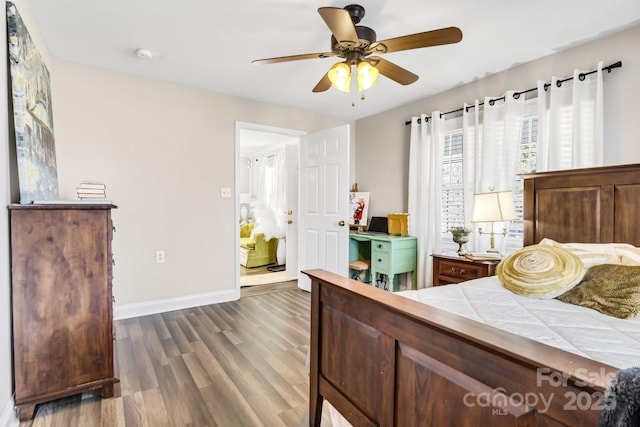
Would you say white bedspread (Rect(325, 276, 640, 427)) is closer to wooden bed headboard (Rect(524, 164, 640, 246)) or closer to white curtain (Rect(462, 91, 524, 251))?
wooden bed headboard (Rect(524, 164, 640, 246))

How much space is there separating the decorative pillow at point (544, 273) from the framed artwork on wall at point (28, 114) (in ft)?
8.69

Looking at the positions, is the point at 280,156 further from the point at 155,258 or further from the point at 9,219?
the point at 9,219

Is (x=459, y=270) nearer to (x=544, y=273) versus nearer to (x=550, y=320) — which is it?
(x=544, y=273)

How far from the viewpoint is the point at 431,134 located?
3547 mm

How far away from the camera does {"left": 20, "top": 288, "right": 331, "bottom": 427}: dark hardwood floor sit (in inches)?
67.2

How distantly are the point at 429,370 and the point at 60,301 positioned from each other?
1913mm

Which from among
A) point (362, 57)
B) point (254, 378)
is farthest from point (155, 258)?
point (362, 57)

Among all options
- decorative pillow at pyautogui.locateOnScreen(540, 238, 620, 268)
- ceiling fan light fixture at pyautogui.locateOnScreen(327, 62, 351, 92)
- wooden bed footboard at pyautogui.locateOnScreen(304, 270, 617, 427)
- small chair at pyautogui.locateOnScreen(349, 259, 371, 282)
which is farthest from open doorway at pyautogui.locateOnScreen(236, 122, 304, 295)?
decorative pillow at pyautogui.locateOnScreen(540, 238, 620, 268)

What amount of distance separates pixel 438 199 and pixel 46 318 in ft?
11.0

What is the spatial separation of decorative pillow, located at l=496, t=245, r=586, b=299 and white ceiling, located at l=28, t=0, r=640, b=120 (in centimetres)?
154

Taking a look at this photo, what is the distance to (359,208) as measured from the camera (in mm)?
4566

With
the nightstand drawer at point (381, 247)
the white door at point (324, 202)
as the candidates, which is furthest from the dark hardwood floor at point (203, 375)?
the nightstand drawer at point (381, 247)

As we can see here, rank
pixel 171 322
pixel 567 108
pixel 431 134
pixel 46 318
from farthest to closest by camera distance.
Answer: pixel 431 134
pixel 171 322
pixel 567 108
pixel 46 318

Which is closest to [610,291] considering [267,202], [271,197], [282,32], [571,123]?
[571,123]
